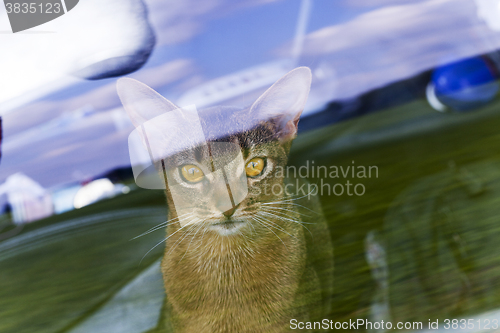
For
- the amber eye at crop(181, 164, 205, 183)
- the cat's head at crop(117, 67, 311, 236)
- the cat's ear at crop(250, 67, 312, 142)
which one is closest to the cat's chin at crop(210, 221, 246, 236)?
the cat's head at crop(117, 67, 311, 236)

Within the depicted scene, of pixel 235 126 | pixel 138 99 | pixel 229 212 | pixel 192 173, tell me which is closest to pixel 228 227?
pixel 229 212

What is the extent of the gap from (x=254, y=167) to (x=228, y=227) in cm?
19

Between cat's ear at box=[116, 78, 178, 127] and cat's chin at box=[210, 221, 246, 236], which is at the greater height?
cat's ear at box=[116, 78, 178, 127]

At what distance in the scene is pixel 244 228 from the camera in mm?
919

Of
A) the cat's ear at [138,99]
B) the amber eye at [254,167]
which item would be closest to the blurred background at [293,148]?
the cat's ear at [138,99]

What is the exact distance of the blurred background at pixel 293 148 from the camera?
31.1 inches

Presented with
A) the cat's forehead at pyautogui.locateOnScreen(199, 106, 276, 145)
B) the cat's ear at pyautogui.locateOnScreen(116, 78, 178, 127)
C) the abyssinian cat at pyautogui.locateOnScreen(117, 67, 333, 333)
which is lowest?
the abyssinian cat at pyautogui.locateOnScreen(117, 67, 333, 333)

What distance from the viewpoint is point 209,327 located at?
0.92m

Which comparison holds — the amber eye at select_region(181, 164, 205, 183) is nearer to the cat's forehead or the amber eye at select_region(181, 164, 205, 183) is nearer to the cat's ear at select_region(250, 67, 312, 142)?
the cat's forehead

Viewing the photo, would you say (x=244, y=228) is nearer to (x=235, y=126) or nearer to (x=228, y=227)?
(x=228, y=227)

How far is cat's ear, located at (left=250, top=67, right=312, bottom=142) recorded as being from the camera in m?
0.85

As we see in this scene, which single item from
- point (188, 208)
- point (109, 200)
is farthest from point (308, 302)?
point (109, 200)

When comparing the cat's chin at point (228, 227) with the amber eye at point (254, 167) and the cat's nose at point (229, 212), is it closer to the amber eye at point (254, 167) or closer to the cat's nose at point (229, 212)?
the cat's nose at point (229, 212)

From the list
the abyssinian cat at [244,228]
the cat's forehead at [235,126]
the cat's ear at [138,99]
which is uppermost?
the cat's ear at [138,99]
